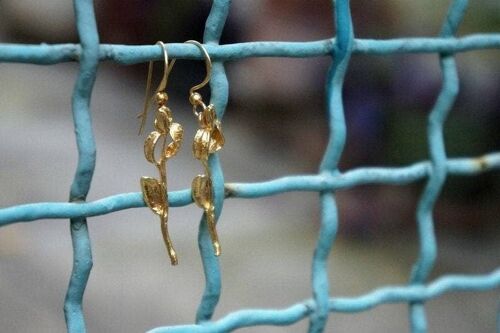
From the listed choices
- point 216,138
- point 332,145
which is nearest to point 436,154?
point 332,145

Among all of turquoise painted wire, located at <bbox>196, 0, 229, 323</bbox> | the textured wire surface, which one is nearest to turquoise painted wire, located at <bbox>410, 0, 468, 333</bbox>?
the textured wire surface

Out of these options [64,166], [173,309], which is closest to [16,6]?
[64,166]

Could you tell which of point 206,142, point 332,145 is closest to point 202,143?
point 206,142

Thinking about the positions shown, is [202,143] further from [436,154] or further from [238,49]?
[436,154]

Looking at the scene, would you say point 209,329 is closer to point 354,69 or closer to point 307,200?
point 354,69

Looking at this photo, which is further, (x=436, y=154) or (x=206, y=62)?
(x=436, y=154)

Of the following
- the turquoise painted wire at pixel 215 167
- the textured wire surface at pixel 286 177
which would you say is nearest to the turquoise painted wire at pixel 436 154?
the textured wire surface at pixel 286 177
